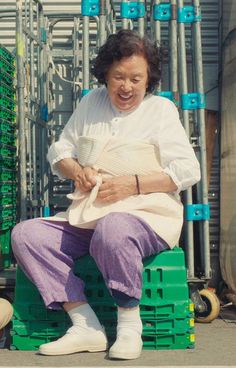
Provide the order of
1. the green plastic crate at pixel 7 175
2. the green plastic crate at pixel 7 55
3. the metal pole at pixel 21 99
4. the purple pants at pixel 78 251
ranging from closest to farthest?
the purple pants at pixel 78 251 < the metal pole at pixel 21 99 < the green plastic crate at pixel 7 175 < the green plastic crate at pixel 7 55

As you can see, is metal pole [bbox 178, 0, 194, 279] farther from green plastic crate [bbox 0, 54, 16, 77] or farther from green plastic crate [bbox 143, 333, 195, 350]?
green plastic crate [bbox 0, 54, 16, 77]

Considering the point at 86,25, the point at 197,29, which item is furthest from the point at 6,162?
the point at 197,29

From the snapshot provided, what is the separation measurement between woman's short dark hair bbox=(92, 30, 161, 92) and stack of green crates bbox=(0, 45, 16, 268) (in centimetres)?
166

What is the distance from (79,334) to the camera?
3.23 metres

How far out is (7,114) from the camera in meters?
5.35

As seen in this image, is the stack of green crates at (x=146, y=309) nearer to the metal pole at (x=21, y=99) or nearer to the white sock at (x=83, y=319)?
the white sock at (x=83, y=319)

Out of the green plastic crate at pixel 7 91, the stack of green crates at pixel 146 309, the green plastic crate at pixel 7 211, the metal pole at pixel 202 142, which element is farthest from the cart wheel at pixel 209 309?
the green plastic crate at pixel 7 91

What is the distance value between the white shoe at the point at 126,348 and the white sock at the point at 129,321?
0.10 feet

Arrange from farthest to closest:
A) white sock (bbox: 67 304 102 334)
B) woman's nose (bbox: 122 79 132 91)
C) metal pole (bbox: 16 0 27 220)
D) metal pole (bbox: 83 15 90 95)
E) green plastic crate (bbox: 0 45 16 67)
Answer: green plastic crate (bbox: 0 45 16 67) < metal pole (bbox: 16 0 27 220) < metal pole (bbox: 83 15 90 95) < woman's nose (bbox: 122 79 132 91) < white sock (bbox: 67 304 102 334)

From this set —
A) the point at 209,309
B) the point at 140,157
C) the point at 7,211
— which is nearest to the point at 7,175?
the point at 7,211

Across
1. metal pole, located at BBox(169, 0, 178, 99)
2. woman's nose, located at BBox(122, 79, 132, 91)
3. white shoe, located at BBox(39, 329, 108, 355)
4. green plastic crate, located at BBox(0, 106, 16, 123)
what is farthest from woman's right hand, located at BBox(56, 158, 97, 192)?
green plastic crate, located at BBox(0, 106, 16, 123)

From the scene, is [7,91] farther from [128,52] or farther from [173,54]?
[128,52]

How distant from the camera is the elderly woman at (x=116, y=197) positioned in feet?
10.4

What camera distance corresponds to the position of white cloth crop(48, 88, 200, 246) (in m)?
3.37
